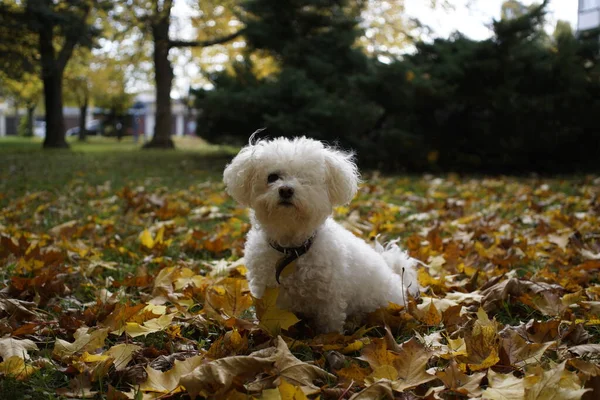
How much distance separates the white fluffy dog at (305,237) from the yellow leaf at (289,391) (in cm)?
85

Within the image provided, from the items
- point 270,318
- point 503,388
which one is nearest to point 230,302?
point 270,318

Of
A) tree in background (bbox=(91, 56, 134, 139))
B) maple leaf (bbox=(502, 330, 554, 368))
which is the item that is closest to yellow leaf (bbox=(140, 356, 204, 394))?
maple leaf (bbox=(502, 330, 554, 368))

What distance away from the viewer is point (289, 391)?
188cm

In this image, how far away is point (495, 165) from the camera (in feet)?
36.6

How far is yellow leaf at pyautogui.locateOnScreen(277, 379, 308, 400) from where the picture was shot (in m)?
1.85

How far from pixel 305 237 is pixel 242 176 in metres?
0.47

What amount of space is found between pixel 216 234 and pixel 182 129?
65.2 metres

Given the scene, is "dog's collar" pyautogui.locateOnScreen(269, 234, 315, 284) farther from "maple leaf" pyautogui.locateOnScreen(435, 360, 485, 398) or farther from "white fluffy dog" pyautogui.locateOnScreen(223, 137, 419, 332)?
"maple leaf" pyautogui.locateOnScreen(435, 360, 485, 398)

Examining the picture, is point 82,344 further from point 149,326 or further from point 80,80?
point 80,80

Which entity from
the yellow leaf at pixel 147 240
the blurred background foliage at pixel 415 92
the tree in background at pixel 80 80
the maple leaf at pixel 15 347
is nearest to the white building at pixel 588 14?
the blurred background foliage at pixel 415 92

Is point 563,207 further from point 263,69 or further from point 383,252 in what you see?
point 263,69

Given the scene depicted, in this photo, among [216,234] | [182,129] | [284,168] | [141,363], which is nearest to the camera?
[141,363]

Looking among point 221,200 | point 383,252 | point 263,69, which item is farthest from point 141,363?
point 263,69

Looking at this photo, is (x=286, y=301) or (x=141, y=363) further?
(x=286, y=301)
